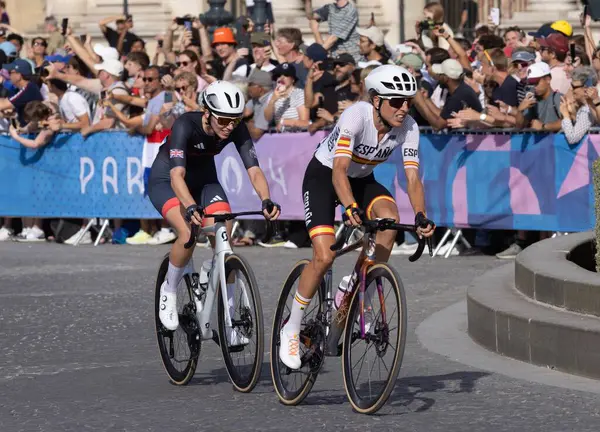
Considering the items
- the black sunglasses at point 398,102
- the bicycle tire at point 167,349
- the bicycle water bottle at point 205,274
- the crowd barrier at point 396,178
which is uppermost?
the black sunglasses at point 398,102

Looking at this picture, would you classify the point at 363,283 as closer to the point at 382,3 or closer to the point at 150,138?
the point at 150,138

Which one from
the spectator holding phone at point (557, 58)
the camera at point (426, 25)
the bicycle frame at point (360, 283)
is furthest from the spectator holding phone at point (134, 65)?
the bicycle frame at point (360, 283)

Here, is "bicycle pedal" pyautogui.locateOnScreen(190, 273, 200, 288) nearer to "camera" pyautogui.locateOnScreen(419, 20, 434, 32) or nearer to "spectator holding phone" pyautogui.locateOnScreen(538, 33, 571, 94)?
"spectator holding phone" pyautogui.locateOnScreen(538, 33, 571, 94)

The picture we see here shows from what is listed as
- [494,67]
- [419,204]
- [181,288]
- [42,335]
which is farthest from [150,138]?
[419,204]

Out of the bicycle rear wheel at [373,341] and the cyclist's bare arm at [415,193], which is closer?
the bicycle rear wheel at [373,341]

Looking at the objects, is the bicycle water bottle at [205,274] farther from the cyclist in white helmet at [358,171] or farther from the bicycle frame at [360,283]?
the bicycle frame at [360,283]

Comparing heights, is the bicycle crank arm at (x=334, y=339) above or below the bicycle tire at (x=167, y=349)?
above

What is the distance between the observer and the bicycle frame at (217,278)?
30.2 feet

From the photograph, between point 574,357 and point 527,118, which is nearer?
point 574,357

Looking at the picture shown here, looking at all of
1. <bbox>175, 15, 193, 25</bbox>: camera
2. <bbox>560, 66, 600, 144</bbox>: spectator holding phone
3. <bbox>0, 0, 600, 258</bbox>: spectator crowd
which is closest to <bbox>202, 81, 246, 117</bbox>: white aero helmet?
<bbox>0, 0, 600, 258</bbox>: spectator crowd

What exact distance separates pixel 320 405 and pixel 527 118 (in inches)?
309

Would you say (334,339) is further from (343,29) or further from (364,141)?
(343,29)

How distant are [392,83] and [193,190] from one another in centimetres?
160

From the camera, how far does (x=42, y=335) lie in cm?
1180
